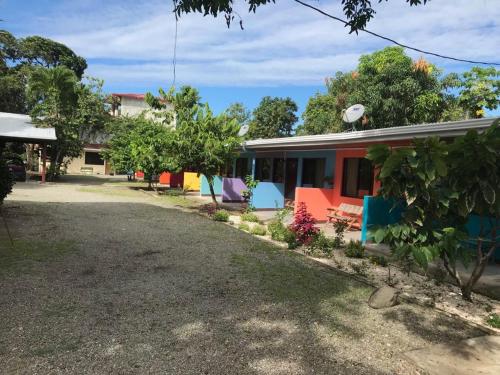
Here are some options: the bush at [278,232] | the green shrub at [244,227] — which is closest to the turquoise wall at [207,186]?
the green shrub at [244,227]

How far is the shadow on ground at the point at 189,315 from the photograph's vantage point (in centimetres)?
372

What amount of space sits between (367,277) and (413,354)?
9.24ft

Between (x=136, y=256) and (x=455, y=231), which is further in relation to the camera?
(x=136, y=256)

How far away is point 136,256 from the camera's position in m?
7.61

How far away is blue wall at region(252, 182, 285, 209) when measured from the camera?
15.9 meters

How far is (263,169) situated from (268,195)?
321 cm

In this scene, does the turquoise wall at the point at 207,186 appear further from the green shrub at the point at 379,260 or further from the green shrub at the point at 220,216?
the green shrub at the point at 379,260

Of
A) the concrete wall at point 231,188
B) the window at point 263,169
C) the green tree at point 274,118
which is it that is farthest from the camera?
the green tree at point 274,118

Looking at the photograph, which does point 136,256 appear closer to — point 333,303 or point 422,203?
point 333,303

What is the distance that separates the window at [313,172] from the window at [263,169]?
2968mm

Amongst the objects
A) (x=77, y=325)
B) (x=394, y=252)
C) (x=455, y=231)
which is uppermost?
(x=455, y=231)

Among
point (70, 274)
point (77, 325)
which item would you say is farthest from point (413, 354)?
point (70, 274)

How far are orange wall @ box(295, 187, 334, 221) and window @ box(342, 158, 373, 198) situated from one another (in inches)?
23.7

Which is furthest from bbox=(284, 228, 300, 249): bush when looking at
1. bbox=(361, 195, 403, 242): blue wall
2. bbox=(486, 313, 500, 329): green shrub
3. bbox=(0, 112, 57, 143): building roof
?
bbox=(0, 112, 57, 143): building roof
